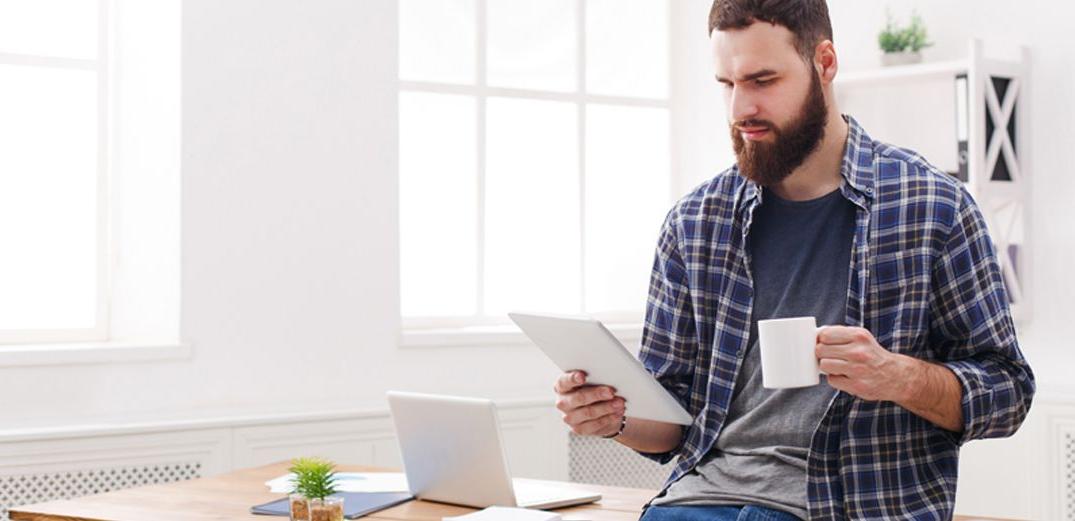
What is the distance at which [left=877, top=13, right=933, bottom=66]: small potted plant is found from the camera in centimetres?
434

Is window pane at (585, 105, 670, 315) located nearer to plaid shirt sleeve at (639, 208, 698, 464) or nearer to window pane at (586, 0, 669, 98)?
window pane at (586, 0, 669, 98)

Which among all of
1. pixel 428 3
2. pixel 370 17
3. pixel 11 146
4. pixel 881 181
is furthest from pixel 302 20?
pixel 881 181

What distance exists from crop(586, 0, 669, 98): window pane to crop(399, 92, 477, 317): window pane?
0.56 metres

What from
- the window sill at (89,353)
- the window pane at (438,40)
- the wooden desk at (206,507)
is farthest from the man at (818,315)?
the window pane at (438,40)

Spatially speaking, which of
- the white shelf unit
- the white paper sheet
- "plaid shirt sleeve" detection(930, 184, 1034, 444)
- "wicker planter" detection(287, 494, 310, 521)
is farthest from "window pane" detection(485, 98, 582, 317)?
"plaid shirt sleeve" detection(930, 184, 1034, 444)

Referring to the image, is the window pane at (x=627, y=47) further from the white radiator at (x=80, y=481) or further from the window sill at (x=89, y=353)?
the white radiator at (x=80, y=481)

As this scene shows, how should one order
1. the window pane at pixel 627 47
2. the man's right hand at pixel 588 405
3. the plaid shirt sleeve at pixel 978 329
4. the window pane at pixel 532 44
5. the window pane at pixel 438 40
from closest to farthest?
the plaid shirt sleeve at pixel 978 329
the man's right hand at pixel 588 405
the window pane at pixel 438 40
the window pane at pixel 532 44
the window pane at pixel 627 47

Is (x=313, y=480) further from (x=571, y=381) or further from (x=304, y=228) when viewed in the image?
(x=304, y=228)

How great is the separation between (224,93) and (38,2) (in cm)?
62

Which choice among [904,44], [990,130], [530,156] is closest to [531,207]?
[530,156]

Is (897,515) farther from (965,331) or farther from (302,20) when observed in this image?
(302,20)

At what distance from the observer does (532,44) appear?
4738 mm

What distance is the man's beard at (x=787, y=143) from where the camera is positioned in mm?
2023

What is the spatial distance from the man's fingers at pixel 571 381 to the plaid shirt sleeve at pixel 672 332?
0.45 feet
